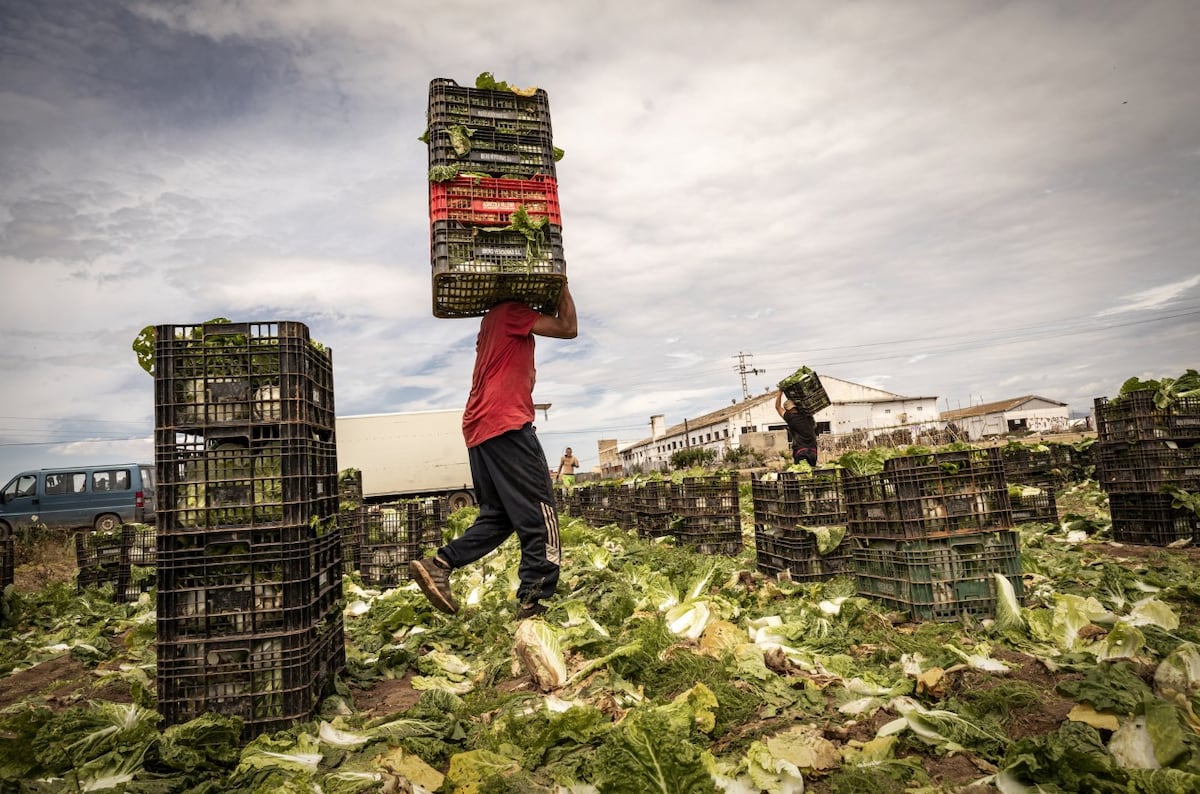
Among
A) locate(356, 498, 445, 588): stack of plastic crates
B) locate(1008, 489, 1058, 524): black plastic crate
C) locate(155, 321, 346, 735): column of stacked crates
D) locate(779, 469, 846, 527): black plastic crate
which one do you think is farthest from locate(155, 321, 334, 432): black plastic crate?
locate(1008, 489, 1058, 524): black plastic crate

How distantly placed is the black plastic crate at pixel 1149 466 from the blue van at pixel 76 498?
23.5m

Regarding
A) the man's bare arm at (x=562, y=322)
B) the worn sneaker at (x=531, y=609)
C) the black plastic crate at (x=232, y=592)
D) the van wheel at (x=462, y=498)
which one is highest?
the man's bare arm at (x=562, y=322)

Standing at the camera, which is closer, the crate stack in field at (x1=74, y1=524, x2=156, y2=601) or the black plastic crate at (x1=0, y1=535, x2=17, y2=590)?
the black plastic crate at (x1=0, y1=535, x2=17, y2=590)

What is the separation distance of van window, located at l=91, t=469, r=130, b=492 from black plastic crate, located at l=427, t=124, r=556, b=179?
20.8m

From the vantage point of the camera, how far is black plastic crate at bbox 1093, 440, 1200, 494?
7566 millimetres

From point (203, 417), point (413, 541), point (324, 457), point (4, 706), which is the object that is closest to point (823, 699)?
point (324, 457)

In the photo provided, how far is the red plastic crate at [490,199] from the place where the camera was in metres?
5.08

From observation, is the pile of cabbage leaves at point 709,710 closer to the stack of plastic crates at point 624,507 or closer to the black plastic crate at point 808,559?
the black plastic crate at point 808,559

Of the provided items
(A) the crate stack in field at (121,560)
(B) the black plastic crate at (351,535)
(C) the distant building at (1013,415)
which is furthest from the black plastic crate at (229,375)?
(C) the distant building at (1013,415)

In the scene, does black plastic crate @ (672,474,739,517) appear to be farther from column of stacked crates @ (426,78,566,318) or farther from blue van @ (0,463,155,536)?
blue van @ (0,463,155,536)

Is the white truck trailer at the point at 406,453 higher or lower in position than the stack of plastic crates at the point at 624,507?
higher

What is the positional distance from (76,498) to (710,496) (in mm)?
20676

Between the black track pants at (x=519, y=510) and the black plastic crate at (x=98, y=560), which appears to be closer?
the black track pants at (x=519, y=510)

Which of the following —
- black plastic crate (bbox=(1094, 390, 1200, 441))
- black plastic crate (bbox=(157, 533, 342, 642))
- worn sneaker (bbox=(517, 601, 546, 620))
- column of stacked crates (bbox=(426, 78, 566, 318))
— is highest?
column of stacked crates (bbox=(426, 78, 566, 318))
